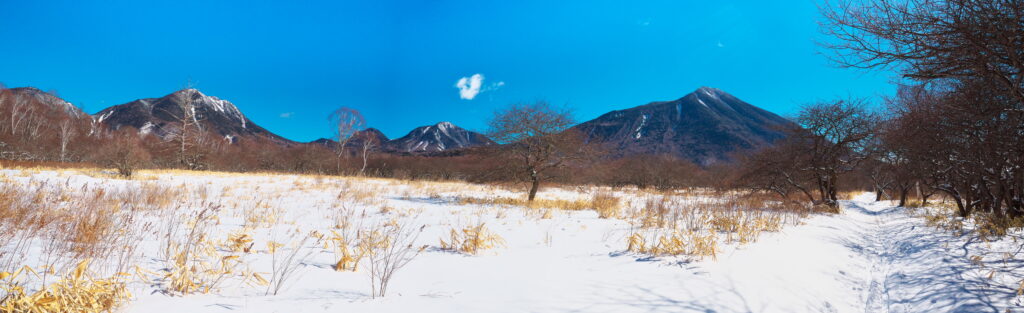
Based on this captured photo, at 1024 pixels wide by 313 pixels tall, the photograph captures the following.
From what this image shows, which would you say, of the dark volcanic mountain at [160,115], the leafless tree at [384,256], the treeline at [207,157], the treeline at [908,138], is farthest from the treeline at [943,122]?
the dark volcanic mountain at [160,115]

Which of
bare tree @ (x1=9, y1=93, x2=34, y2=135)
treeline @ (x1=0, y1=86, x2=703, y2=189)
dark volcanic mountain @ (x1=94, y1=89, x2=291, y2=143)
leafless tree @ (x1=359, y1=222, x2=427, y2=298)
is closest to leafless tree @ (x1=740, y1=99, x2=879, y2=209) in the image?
treeline @ (x1=0, y1=86, x2=703, y2=189)

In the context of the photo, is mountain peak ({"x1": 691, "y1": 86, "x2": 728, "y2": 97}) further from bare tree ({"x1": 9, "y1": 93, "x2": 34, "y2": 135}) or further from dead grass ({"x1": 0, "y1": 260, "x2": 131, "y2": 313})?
bare tree ({"x1": 9, "y1": 93, "x2": 34, "y2": 135})

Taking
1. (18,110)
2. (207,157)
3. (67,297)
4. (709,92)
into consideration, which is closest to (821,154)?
(67,297)

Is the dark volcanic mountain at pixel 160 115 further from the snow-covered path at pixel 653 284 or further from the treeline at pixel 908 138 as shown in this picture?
the snow-covered path at pixel 653 284

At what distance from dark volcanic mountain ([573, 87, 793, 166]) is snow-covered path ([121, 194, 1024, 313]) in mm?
109867

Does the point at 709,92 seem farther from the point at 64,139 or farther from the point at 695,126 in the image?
the point at 64,139

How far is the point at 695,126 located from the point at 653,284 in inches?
6439

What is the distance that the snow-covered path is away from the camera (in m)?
2.32

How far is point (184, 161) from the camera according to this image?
2536cm

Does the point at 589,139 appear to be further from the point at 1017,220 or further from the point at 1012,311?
the point at 1012,311

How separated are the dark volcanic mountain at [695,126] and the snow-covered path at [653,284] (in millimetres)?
109867

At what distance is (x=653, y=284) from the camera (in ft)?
9.70

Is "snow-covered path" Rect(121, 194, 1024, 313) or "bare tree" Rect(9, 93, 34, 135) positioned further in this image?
"bare tree" Rect(9, 93, 34, 135)

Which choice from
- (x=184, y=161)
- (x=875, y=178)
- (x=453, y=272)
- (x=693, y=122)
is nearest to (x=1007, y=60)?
(x=453, y=272)
